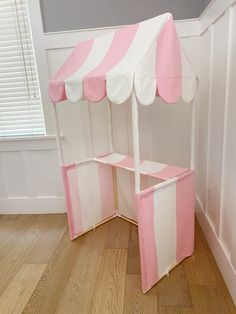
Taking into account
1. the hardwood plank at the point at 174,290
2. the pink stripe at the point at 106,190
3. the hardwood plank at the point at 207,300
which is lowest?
the hardwood plank at the point at 174,290

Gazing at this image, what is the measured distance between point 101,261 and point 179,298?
577 millimetres

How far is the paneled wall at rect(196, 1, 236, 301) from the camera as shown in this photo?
50.6 inches

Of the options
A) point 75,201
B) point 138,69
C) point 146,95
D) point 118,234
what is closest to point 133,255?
point 118,234

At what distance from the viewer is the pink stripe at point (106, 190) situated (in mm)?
2066

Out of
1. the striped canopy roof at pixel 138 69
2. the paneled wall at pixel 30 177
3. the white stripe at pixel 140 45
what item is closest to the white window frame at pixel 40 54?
the paneled wall at pixel 30 177

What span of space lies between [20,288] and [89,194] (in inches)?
31.8

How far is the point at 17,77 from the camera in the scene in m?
2.12

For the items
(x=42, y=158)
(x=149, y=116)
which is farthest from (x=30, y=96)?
(x=149, y=116)

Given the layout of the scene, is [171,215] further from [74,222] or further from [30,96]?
[30,96]

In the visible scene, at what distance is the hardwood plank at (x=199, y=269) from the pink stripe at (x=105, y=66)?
47.9 inches

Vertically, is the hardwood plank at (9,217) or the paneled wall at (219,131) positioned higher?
the paneled wall at (219,131)

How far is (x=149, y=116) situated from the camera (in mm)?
2035

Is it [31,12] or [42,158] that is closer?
[31,12]

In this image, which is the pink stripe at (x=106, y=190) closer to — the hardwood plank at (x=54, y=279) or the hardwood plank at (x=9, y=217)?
the hardwood plank at (x=54, y=279)
